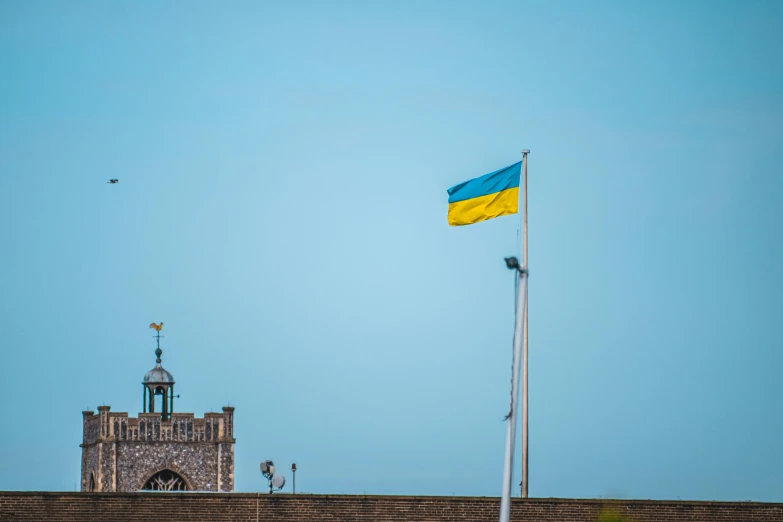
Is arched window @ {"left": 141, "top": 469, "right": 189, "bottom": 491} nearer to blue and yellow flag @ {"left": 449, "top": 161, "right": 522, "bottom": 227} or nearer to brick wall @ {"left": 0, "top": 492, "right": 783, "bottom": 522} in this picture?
brick wall @ {"left": 0, "top": 492, "right": 783, "bottom": 522}

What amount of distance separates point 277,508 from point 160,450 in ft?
124

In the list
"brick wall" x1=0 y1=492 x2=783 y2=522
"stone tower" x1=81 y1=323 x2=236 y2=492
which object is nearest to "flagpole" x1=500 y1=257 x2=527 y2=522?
"brick wall" x1=0 y1=492 x2=783 y2=522

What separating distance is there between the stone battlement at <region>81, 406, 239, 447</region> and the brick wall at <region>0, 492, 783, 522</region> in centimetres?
3693

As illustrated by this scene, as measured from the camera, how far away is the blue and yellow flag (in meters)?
47.8

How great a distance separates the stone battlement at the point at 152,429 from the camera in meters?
83.1

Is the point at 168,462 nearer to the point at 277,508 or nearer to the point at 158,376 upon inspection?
the point at 158,376

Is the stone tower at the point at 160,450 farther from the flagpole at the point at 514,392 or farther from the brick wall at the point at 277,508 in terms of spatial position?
the flagpole at the point at 514,392

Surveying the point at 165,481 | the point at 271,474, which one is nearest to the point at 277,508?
the point at 271,474

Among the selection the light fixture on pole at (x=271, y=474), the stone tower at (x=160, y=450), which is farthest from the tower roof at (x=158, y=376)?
the light fixture on pole at (x=271, y=474)

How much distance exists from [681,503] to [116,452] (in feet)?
136

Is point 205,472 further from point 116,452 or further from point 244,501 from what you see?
point 244,501

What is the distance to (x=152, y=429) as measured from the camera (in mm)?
83125

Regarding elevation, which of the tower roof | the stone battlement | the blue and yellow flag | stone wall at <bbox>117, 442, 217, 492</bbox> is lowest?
stone wall at <bbox>117, 442, 217, 492</bbox>

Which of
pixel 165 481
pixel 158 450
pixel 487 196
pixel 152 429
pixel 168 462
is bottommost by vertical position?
pixel 165 481
